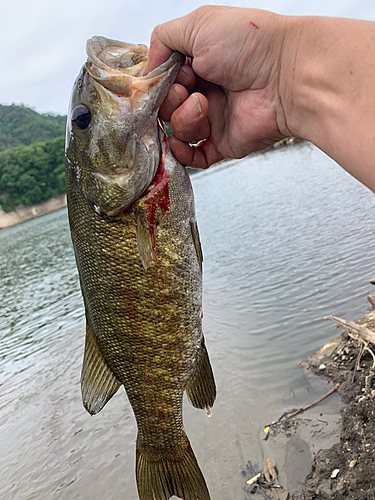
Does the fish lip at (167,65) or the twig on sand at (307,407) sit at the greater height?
the fish lip at (167,65)

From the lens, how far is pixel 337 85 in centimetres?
143

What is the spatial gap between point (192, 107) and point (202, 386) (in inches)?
66.5

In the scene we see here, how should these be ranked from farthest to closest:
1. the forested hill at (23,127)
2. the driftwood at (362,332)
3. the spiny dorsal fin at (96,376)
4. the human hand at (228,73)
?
the forested hill at (23,127) → the driftwood at (362,332) → the spiny dorsal fin at (96,376) → the human hand at (228,73)

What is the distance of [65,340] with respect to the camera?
1039 centimetres

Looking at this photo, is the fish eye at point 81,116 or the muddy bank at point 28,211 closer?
the fish eye at point 81,116

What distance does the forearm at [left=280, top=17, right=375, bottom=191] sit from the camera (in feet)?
4.29

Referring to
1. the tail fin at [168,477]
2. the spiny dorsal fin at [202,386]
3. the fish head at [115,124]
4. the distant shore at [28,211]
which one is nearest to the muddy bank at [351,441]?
the tail fin at [168,477]

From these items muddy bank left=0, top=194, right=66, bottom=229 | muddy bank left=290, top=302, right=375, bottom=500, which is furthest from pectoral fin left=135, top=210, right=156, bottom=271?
muddy bank left=0, top=194, right=66, bottom=229

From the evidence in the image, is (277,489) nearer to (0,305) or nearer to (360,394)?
(360,394)

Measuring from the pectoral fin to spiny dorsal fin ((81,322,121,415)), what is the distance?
66 cm

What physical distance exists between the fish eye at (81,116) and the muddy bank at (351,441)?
362cm

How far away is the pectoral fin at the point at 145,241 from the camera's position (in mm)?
2018

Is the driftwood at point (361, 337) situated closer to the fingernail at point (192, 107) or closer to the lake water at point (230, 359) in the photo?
the lake water at point (230, 359)

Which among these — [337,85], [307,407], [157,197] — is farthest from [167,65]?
[307,407]
